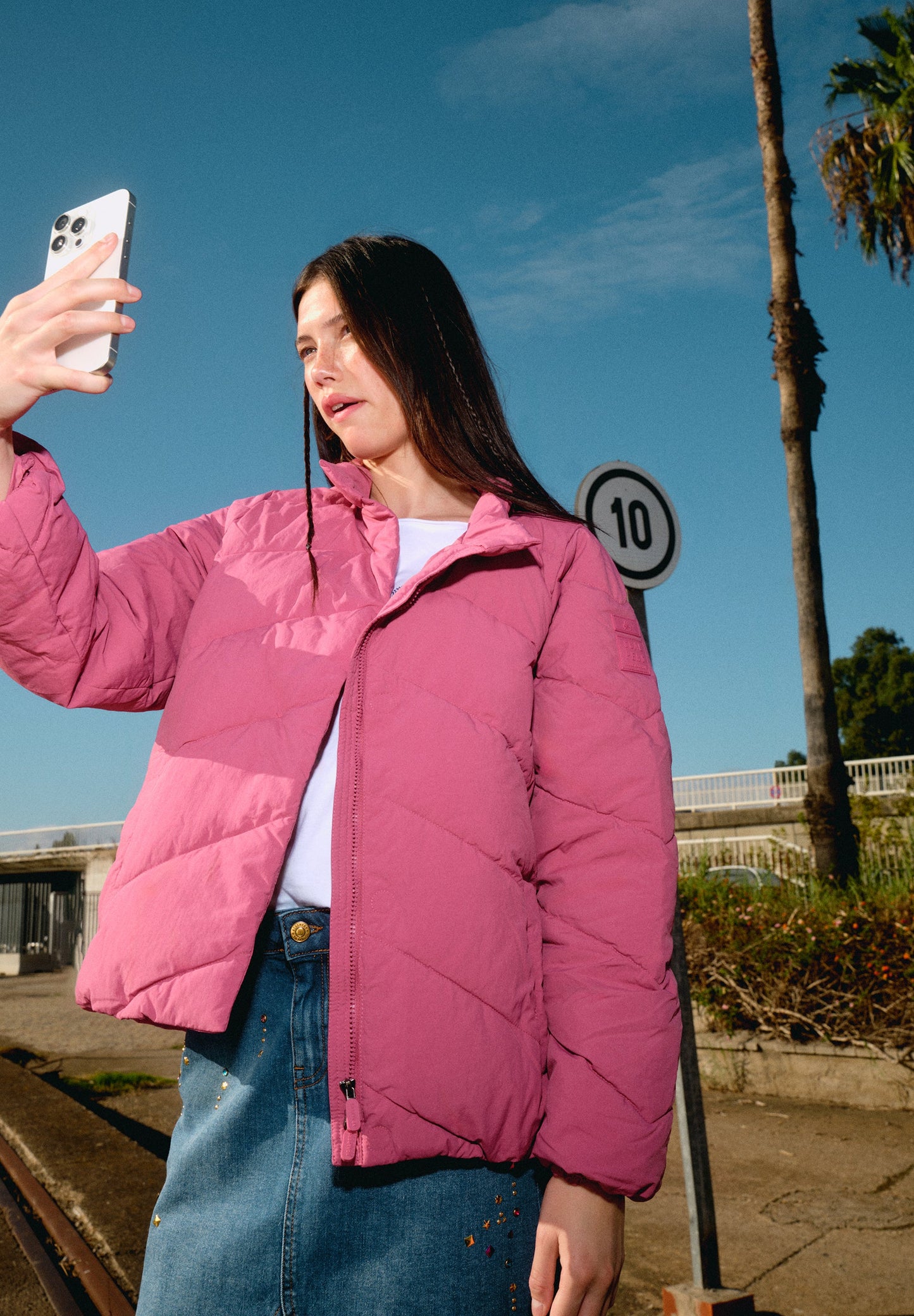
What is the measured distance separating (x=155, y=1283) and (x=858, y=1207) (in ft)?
13.9

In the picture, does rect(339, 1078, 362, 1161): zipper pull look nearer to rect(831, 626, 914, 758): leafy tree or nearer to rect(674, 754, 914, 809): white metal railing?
rect(674, 754, 914, 809): white metal railing

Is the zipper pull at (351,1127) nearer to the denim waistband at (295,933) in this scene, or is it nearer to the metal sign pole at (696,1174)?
the denim waistband at (295,933)

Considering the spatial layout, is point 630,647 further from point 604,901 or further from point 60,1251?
point 60,1251

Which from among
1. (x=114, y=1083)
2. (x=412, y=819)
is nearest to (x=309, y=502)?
(x=412, y=819)

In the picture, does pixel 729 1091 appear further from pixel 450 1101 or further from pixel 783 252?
pixel 783 252

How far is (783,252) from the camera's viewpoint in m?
9.76

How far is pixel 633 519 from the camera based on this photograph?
369 centimetres

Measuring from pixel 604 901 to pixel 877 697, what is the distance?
47876 millimetres

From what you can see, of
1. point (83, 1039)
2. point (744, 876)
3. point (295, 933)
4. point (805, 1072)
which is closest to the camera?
point (295, 933)

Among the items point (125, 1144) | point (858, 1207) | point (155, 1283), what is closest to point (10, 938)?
point (125, 1144)

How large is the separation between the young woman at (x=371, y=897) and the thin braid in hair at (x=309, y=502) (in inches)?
0.4

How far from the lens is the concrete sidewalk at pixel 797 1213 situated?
3.54 m

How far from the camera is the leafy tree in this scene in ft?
145

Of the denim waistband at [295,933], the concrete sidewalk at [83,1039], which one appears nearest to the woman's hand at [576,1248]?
the denim waistband at [295,933]
